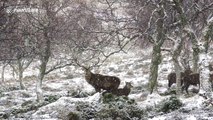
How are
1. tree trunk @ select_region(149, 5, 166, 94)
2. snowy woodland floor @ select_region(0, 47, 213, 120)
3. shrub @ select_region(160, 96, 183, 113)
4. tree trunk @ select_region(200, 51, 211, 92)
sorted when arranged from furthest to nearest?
tree trunk @ select_region(149, 5, 166, 94), shrub @ select_region(160, 96, 183, 113), snowy woodland floor @ select_region(0, 47, 213, 120), tree trunk @ select_region(200, 51, 211, 92)

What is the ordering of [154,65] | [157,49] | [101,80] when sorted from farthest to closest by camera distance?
[154,65], [157,49], [101,80]

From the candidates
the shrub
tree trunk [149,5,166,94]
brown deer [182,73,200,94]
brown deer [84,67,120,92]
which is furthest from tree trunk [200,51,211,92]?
brown deer [182,73,200,94]

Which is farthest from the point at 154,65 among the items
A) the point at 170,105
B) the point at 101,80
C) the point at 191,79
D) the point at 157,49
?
the point at 170,105

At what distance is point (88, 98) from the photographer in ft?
52.4

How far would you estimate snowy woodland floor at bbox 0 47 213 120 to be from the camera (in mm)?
12797

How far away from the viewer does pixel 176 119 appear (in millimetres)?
11391

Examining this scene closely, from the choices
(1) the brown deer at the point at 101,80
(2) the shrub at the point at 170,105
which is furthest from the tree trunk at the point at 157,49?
(2) the shrub at the point at 170,105

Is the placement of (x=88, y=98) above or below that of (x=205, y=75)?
below

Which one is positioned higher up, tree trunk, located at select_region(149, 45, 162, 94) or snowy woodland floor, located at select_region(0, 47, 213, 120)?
tree trunk, located at select_region(149, 45, 162, 94)

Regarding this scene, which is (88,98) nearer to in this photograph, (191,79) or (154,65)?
(154,65)

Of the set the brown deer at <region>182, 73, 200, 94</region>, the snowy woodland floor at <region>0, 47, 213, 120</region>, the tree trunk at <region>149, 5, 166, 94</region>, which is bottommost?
the snowy woodland floor at <region>0, 47, 213, 120</region>

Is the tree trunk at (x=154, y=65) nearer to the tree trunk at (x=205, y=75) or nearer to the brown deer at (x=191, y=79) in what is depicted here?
the brown deer at (x=191, y=79)

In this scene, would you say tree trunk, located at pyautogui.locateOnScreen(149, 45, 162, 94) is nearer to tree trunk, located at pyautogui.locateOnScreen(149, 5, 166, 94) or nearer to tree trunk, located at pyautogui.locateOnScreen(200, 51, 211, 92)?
tree trunk, located at pyautogui.locateOnScreen(149, 5, 166, 94)

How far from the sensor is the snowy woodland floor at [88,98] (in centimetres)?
1280
